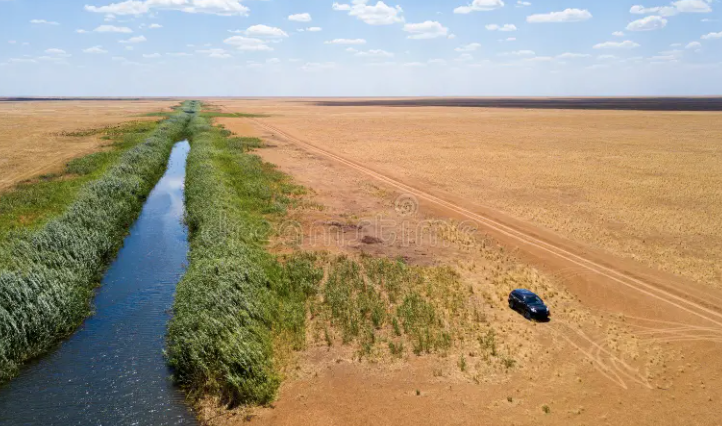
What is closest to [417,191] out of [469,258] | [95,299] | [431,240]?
[431,240]

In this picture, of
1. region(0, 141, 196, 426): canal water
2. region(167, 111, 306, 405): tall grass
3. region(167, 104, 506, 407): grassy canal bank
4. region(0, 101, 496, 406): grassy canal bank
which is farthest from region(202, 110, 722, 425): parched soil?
region(0, 141, 196, 426): canal water

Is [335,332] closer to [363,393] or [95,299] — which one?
[363,393]

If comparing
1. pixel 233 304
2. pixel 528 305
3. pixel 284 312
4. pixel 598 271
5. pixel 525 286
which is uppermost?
pixel 233 304

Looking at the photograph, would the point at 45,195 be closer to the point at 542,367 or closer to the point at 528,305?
the point at 528,305

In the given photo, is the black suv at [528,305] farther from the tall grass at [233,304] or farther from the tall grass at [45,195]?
the tall grass at [45,195]

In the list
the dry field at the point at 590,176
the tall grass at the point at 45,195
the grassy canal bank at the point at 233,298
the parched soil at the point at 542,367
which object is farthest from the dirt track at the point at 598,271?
the tall grass at the point at 45,195

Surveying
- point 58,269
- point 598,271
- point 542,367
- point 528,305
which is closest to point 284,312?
point 542,367
